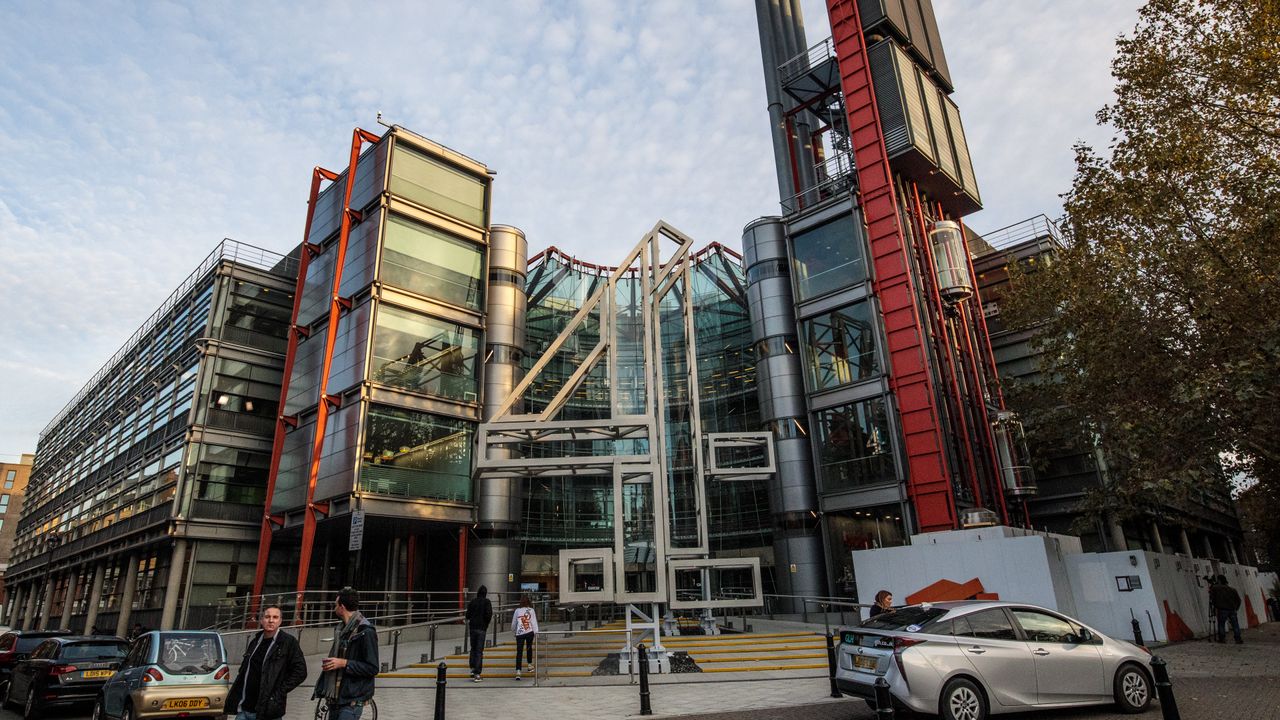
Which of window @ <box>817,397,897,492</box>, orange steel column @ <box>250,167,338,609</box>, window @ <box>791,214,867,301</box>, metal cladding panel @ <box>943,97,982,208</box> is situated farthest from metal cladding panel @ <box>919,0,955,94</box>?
orange steel column @ <box>250,167,338,609</box>

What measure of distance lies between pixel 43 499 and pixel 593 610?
54.1 metres

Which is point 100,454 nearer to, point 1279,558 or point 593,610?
point 593,610

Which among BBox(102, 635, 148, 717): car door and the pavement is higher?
BBox(102, 635, 148, 717): car door

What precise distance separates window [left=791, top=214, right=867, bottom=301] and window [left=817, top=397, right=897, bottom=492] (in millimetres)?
5334

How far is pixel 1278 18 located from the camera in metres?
15.7

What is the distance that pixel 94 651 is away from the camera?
13.3 meters

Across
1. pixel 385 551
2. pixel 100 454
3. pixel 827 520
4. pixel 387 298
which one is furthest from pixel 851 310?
pixel 100 454

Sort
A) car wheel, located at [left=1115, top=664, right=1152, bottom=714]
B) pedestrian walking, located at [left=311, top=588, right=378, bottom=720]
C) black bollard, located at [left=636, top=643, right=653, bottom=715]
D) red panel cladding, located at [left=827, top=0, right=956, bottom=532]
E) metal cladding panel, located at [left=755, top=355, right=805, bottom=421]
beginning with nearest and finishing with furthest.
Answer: pedestrian walking, located at [left=311, top=588, right=378, bottom=720]
car wheel, located at [left=1115, top=664, right=1152, bottom=714]
black bollard, located at [left=636, top=643, right=653, bottom=715]
red panel cladding, located at [left=827, top=0, right=956, bottom=532]
metal cladding panel, located at [left=755, top=355, right=805, bottom=421]

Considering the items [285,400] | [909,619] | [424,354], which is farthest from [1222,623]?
[285,400]

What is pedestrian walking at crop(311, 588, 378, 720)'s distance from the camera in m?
6.38

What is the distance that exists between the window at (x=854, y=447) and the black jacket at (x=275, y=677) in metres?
25.2

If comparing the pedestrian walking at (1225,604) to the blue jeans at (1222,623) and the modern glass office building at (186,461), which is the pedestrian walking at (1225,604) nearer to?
the blue jeans at (1222,623)

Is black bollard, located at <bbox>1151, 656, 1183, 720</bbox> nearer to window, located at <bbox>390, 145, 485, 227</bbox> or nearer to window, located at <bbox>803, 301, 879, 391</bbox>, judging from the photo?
window, located at <bbox>803, 301, 879, 391</bbox>

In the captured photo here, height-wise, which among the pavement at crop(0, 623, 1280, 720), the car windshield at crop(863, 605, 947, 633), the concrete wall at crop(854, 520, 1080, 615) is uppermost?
the concrete wall at crop(854, 520, 1080, 615)
